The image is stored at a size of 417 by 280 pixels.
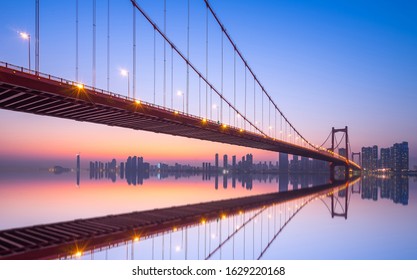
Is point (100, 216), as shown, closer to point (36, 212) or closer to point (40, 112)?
point (36, 212)

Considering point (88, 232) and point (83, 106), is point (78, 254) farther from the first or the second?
point (83, 106)

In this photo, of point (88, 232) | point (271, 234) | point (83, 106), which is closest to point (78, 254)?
point (88, 232)

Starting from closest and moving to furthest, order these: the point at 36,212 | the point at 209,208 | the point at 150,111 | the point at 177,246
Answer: the point at 177,246, the point at 36,212, the point at 209,208, the point at 150,111

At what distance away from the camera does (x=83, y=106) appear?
91.9 feet

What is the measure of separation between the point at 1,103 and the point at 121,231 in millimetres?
16418

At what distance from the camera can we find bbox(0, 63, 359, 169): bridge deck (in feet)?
72.7

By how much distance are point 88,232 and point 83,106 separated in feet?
47.1

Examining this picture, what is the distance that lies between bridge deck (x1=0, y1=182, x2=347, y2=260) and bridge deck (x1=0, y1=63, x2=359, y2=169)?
933 centimetres

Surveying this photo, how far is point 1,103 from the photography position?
26062 mm

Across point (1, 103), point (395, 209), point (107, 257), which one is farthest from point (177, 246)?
point (395, 209)

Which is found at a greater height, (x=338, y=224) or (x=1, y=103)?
(x=1, y=103)

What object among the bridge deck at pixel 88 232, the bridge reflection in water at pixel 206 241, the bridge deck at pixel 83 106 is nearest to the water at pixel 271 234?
the bridge reflection in water at pixel 206 241

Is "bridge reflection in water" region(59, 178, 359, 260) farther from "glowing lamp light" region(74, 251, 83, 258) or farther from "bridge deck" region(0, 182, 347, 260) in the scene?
"bridge deck" region(0, 182, 347, 260)
